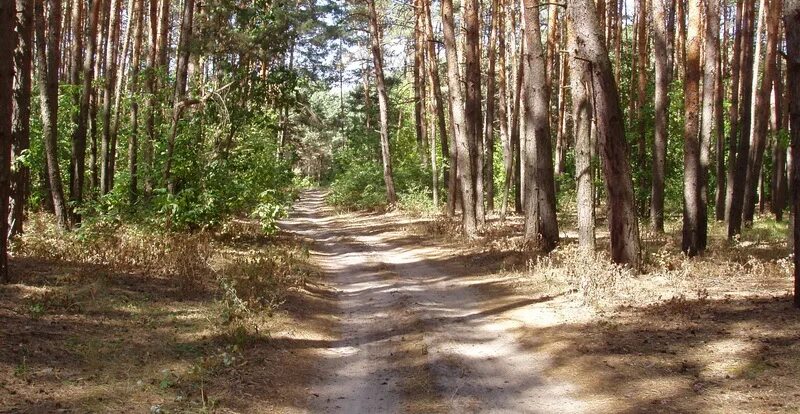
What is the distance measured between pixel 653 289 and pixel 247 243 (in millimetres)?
10018

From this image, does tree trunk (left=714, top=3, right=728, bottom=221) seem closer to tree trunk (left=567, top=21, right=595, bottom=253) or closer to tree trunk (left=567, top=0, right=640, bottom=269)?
tree trunk (left=567, top=21, right=595, bottom=253)

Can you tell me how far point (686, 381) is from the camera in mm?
6039

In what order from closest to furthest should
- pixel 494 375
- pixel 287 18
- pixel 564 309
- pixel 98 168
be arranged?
pixel 494 375 < pixel 564 309 < pixel 287 18 < pixel 98 168

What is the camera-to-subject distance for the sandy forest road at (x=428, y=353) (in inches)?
241

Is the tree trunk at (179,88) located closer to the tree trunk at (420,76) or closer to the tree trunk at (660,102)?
the tree trunk at (660,102)

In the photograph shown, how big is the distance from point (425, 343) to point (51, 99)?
9686 mm

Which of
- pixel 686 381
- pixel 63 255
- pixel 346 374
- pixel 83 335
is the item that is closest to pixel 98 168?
pixel 63 255

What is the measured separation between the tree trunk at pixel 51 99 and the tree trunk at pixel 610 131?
32.3 feet

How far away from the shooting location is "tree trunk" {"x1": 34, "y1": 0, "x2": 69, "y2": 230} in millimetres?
12305

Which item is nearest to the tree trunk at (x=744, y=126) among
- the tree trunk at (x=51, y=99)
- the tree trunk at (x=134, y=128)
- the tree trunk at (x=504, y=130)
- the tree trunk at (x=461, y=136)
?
the tree trunk at (x=461, y=136)

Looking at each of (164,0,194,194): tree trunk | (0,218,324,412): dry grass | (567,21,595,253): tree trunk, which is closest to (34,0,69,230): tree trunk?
(0,218,324,412): dry grass

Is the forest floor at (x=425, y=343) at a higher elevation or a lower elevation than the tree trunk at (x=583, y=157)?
lower

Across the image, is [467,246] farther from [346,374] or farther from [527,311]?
[346,374]

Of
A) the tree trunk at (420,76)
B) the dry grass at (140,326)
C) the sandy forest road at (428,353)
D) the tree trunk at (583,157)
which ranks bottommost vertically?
the sandy forest road at (428,353)
